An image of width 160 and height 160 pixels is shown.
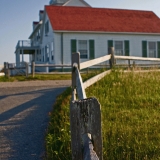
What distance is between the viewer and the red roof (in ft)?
82.9

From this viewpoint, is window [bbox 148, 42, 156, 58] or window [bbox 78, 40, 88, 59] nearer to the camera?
window [bbox 78, 40, 88, 59]

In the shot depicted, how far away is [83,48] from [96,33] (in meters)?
1.63

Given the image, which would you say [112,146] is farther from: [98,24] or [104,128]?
[98,24]

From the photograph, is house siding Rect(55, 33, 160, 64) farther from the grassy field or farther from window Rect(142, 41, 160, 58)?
the grassy field

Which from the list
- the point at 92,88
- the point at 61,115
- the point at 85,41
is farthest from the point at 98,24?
the point at 61,115

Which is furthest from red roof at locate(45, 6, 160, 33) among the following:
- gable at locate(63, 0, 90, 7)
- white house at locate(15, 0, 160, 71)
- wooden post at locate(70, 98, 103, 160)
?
wooden post at locate(70, 98, 103, 160)

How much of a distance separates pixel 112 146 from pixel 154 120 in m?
A: 1.36

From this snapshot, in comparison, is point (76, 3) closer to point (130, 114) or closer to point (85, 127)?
point (130, 114)

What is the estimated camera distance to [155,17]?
29797 mm

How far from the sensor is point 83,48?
2494cm

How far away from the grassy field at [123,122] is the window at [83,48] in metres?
16.4

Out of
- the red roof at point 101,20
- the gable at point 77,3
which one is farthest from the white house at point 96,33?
the gable at point 77,3

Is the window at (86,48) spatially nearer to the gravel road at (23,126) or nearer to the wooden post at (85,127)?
the gravel road at (23,126)

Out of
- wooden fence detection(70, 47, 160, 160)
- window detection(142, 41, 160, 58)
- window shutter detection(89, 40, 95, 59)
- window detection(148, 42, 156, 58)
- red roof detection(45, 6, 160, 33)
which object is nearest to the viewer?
wooden fence detection(70, 47, 160, 160)
